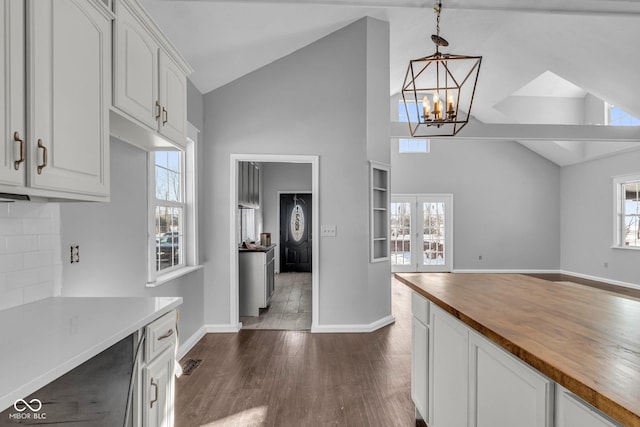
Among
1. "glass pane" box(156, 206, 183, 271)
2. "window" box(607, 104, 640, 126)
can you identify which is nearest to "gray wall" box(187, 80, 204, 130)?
"glass pane" box(156, 206, 183, 271)

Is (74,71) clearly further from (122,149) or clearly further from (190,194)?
(190,194)

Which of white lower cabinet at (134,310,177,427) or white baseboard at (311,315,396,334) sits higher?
white lower cabinet at (134,310,177,427)

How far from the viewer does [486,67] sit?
21.3 ft

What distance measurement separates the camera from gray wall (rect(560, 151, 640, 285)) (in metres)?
6.96

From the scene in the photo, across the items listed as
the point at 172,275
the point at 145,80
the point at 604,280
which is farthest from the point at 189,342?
the point at 604,280

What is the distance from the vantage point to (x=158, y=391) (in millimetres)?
1540

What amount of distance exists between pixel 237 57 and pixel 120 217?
213 centimetres

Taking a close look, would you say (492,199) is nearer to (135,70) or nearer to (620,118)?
(620,118)

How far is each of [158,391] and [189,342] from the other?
2067 mm

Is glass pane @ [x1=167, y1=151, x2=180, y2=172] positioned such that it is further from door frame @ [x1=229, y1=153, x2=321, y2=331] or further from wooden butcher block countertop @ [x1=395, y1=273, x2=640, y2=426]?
wooden butcher block countertop @ [x1=395, y1=273, x2=640, y2=426]

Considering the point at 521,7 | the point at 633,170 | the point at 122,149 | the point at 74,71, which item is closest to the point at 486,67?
the point at 633,170

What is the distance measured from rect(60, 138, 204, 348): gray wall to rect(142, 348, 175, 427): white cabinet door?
72 cm

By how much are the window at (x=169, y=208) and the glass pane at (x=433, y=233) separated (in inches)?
254

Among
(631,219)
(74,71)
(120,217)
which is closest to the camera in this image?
(74,71)
